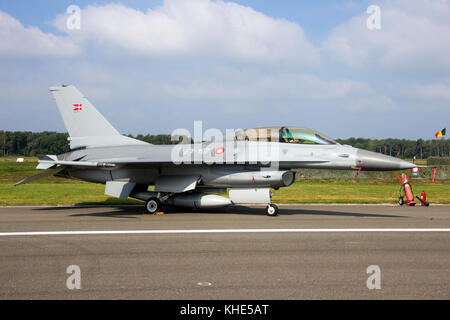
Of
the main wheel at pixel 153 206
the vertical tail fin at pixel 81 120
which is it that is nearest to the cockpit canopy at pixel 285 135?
the main wheel at pixel 153 206

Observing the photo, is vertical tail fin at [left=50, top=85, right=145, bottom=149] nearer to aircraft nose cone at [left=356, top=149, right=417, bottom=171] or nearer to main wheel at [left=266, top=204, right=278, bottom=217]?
main wheel at [left=266, top=204, right=278, bottom=217]

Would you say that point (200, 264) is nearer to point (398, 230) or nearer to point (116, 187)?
point (398, 230)

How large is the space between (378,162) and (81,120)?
1162 centimetres

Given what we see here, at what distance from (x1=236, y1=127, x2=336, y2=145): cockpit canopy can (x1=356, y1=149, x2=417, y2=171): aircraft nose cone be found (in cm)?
109

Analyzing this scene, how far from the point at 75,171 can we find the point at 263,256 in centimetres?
1098

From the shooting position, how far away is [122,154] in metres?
15.2

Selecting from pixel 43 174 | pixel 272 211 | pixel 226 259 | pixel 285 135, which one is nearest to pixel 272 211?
pixel 272 211

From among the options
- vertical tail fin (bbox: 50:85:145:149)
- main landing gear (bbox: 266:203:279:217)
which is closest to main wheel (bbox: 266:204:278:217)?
main landing gear (bbox: 266:203:279:217)

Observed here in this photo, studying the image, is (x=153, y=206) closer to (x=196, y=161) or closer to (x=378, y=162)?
(x=196, y=161)

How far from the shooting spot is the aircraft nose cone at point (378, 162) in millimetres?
11485

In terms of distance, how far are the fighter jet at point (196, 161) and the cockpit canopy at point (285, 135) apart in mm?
12

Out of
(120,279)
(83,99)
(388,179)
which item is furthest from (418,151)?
(120,279)

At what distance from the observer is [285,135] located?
513 inches

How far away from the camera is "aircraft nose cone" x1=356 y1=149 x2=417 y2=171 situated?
1149 centimetres
